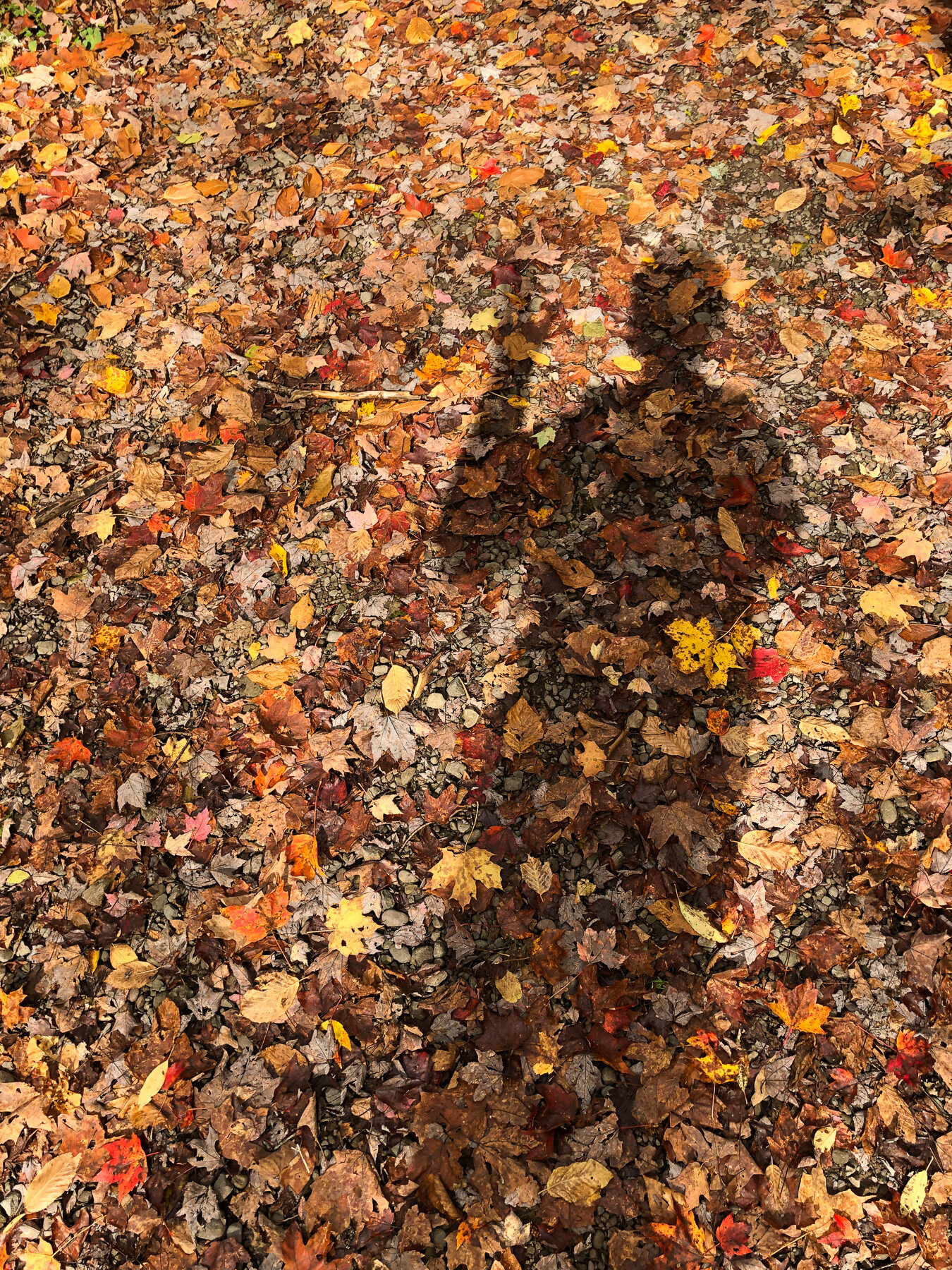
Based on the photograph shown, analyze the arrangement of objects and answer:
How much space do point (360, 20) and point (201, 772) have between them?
4555 mm

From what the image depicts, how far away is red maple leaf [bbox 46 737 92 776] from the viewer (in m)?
2.78

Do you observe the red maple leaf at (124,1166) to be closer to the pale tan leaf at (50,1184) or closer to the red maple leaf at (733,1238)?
the pale tan leaf at (50,1184)

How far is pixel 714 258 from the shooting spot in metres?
3.62

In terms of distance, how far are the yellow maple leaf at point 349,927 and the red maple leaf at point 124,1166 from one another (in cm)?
74

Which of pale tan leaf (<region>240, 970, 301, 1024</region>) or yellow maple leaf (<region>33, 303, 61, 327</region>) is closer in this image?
pale tan leaf (<region>240, 970, 301, 1024</region>)

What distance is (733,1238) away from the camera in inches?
79.7

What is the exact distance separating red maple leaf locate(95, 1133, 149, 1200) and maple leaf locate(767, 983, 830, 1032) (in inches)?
74.3

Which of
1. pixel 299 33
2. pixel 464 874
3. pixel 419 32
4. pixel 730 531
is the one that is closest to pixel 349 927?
pixel 464 874

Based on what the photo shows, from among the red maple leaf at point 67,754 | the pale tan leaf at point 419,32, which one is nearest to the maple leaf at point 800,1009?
the red maple leaf at point 67,754

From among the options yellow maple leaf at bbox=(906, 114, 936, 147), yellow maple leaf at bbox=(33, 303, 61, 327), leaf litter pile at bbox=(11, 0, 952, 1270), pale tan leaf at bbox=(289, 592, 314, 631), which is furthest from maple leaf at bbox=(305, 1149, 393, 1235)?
yellow maple leaf at bbox=(906, 114, 936, 147)

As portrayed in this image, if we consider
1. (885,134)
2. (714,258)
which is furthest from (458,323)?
(885,134)

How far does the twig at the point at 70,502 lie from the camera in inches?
128

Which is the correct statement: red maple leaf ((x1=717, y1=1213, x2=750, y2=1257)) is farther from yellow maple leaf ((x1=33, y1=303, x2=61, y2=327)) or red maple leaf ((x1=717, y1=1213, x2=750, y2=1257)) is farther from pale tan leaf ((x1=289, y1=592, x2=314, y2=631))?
yellow maple leaf ((x1=33, y1=303, x2=61, y2=327))

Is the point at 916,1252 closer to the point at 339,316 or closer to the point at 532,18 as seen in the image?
the point at 339,316
